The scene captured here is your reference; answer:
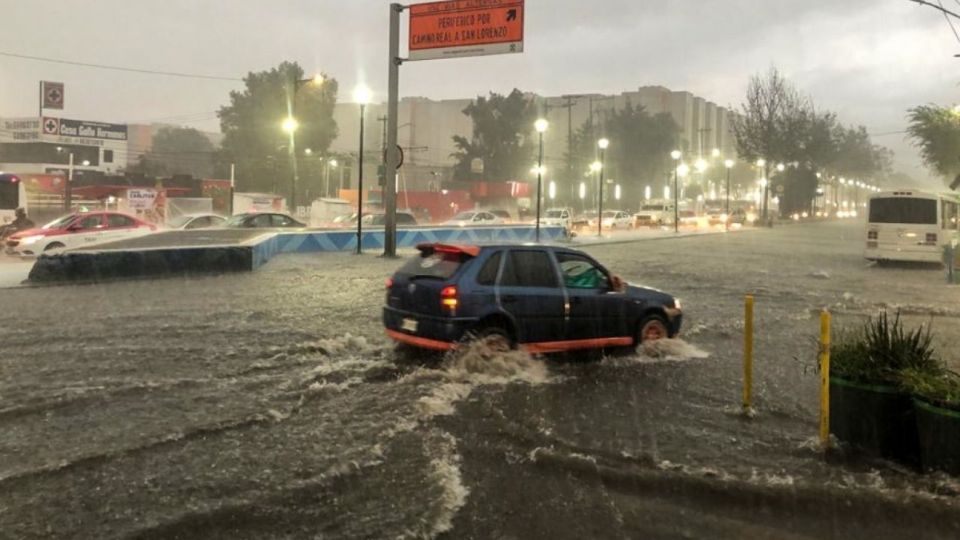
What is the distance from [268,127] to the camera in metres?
71.3

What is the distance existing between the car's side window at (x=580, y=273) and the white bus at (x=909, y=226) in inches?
785

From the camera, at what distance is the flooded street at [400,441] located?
182 inches

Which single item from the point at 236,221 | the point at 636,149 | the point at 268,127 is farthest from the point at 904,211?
the point at 636,149

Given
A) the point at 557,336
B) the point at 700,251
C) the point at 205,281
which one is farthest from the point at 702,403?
the point at 700,251

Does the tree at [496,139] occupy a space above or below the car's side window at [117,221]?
above

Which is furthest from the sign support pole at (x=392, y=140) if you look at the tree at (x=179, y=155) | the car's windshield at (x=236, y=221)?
the tree at (x=179, y=155)

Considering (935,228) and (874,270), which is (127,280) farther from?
(935,228)

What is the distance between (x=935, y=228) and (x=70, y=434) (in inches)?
1023

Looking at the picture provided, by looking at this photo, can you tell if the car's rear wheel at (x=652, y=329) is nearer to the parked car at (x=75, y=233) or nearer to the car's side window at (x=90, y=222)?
the parked car at (x=75, y=233)

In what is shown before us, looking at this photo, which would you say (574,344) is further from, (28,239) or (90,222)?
(90,222)

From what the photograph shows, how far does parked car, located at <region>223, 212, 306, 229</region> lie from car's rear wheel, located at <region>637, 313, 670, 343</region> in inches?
793

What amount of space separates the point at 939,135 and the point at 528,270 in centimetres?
4063

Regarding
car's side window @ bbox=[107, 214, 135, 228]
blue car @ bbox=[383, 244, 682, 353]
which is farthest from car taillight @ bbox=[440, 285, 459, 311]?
car's side window @ bbox=[107, 214, 135, 228]

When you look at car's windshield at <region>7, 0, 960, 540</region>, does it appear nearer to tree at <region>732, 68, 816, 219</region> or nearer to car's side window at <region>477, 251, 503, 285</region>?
car's side window at <region>477, 251, 503, 285</region>
